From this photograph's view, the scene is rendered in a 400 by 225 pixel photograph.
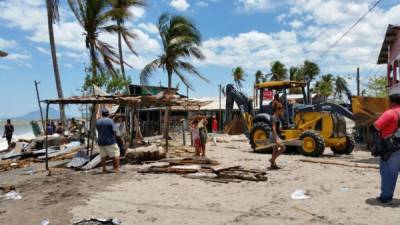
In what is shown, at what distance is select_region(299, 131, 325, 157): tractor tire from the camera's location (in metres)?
15.3

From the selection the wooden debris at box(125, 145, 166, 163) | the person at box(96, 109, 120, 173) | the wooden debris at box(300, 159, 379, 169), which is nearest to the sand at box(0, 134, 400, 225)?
the wooden debris at box(300, 159, 379, 169)

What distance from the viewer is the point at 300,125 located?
16766 mm

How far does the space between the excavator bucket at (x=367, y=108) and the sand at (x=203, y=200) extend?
5212 millimetres

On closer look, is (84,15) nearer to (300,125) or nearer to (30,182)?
(300,125)

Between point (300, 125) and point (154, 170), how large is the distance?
6637mm

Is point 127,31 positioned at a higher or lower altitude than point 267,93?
higher

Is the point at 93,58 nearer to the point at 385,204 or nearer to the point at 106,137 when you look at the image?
the point at 106,137

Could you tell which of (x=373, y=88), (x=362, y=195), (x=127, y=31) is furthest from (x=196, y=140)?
(x=373, y=88)

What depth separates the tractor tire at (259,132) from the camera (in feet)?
57.0

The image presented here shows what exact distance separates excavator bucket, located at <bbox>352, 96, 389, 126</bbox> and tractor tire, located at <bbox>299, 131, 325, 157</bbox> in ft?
6.61

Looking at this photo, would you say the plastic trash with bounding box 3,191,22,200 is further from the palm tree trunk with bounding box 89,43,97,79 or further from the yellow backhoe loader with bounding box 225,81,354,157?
the palm tree trunk with bounding box 89,43,97,79

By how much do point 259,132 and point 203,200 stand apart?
377 inches

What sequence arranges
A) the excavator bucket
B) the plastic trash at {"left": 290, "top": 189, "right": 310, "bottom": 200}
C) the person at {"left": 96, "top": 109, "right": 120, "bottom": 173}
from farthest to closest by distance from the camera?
the excavator bucket, the person at {"left": 96, "top": 109, "right": 120, "bottom": 173}, the plastic trash at {"left": 290, "top": 189, "right": 310, "bottom": 200}

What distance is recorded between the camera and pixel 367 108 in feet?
54.9
